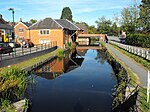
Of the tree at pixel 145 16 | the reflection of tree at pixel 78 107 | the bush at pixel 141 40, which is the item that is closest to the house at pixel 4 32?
the bush at pixel 141 40

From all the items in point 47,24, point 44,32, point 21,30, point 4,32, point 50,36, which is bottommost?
point 50,36

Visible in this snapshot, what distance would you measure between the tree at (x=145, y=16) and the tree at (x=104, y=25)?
5772 cm

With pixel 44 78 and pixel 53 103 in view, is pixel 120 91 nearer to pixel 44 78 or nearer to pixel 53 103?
pixel 53 103

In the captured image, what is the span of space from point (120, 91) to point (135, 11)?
55.5 metres

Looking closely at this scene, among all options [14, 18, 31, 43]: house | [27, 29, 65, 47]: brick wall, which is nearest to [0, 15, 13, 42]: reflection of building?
[27, 29, 65, 47]: brick wall

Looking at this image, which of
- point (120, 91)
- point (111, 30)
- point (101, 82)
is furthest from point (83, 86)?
point (111, 30)

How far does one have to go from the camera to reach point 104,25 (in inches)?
4818

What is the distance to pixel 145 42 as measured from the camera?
47.6 m

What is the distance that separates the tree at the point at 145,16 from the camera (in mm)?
55284

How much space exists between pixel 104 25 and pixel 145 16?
219ft

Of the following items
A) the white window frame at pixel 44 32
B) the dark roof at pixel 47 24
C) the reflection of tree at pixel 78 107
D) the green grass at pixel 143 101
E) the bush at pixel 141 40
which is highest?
the dark roof at pixel 47 24

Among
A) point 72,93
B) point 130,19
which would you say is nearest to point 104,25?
point 130,19

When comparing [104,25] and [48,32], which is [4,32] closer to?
[48,32]

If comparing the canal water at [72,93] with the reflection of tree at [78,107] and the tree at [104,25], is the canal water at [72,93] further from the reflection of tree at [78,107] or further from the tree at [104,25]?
the tree at [104,25]
